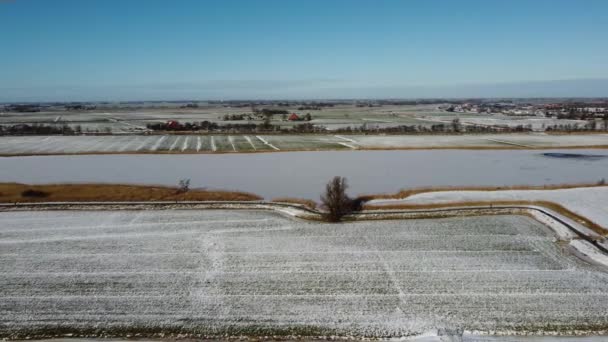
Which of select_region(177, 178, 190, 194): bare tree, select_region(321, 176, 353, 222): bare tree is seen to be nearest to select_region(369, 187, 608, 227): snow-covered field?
select_region(321, 176, 353, 222): bare tree

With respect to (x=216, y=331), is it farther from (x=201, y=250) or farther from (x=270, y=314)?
(x=201, y=250)

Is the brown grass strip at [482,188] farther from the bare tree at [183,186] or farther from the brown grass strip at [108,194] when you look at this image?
the bare tree at [183,186]

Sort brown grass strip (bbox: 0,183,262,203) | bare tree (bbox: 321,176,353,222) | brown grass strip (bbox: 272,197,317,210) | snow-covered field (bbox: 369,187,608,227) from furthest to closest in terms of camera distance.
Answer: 1. brown grass strip (bbox: 0,183,262,203)
2. brown grass strip (bbox: 272,197,317,210)
3. snow-covered field (bbox: 369,187,608,227)
4. bare tree (bbox: 321,176,353,222)

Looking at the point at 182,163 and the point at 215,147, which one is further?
the point at 215,147

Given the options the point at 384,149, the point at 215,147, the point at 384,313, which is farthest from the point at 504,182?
the point at 215,147

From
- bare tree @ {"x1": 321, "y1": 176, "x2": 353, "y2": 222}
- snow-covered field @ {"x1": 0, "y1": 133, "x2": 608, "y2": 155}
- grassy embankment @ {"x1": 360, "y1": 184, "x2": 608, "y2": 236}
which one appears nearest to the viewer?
grassy embankment @ {"x1": 360, "y1": 184, "x2": 608, "y2": 236}

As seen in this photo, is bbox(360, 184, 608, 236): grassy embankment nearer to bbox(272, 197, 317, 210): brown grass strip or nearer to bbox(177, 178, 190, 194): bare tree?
bbox(272, 197, 317, 210): brown grass strip

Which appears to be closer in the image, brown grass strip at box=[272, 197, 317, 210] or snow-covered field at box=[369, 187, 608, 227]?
snow-covered field at box=[369, 187, 608, 227]
